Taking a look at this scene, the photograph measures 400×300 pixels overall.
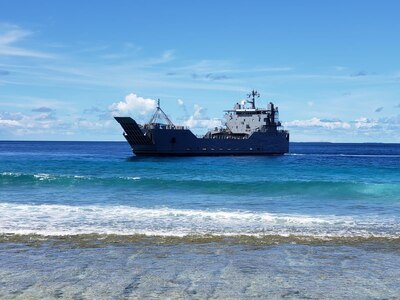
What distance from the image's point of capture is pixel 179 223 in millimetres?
15891

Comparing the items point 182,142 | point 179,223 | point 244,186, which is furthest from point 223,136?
point 179,223

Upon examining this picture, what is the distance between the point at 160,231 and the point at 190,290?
631 centimetres

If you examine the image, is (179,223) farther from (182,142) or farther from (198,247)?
(182,142)

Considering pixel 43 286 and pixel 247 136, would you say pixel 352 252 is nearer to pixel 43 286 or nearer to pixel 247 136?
pixel 43 286

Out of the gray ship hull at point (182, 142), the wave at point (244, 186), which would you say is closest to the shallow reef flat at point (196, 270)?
the wave at point (244, 186)

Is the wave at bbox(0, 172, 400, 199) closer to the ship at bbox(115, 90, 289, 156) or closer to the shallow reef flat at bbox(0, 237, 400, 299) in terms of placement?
the shallow reef flat at bbox(0, 237, 400, 299)

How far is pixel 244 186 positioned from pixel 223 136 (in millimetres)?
49634

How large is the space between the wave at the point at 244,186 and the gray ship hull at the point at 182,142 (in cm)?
2947

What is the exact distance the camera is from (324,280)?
876 centimetres

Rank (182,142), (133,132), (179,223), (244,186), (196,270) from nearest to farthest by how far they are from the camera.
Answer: (196,270) → (179,223) → (244,186) → (133,132) → (182,142)

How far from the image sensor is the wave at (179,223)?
13930mm

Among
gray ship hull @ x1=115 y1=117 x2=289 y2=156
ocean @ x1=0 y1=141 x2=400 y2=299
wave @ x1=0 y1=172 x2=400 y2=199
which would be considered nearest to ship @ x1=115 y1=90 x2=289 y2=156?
gray ship hull @ x1=115 y1=117 x2=289 y2=156

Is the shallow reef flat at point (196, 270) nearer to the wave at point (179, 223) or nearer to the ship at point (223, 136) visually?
the wave at point (179, 223)

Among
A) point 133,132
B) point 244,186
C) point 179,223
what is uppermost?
point 133,132
